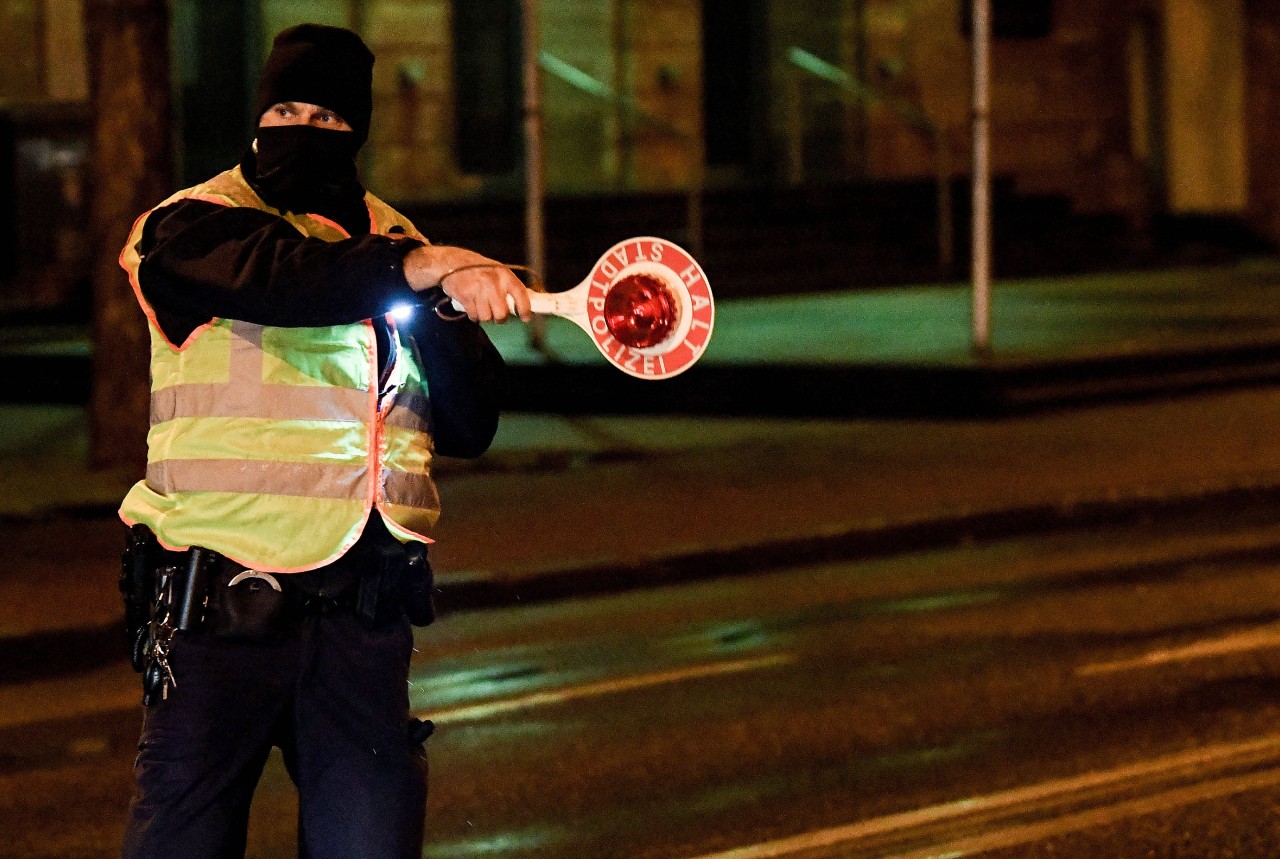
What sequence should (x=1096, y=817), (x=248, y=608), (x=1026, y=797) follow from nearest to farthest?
1. (x=248, y=608)
2. (x=1096, y=817)
3. (x=1026, y=797)

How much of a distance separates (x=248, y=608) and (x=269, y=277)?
546mm

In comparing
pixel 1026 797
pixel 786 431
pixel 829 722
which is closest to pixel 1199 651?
pixel 829 722

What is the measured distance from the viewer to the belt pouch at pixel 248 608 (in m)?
3.46

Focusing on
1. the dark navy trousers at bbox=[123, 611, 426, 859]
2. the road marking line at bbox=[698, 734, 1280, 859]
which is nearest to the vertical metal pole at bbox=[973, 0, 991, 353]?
the road marking line at bbox=[698, 734, 1280, 859]

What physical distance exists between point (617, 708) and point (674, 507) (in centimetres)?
360

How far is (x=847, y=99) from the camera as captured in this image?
21141 millimetres

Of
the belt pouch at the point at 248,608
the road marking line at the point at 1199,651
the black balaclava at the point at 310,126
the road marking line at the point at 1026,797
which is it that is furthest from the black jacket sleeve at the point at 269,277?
the road marking line at the point at 1199,651

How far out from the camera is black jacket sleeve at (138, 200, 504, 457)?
3.29m

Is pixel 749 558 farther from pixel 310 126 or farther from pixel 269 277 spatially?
pixel 269 277

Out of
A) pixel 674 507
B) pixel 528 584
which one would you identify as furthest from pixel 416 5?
pixel 528 584

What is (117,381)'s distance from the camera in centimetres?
1125

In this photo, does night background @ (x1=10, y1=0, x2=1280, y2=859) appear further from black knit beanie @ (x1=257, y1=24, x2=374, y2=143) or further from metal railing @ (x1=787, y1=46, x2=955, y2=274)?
black knit beanie @ (x1=257, y1=24, x2=374, y2=143)

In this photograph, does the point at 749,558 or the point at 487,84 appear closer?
the point at 749,558

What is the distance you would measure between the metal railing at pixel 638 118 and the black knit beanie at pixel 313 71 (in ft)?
48.6
